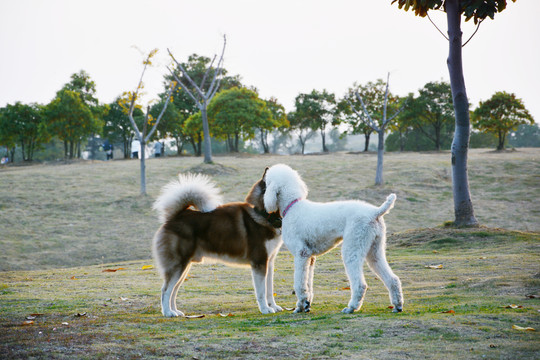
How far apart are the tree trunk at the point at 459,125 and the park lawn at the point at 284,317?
313 cm

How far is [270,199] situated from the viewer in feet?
21.4

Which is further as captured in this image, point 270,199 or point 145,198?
point 145,198

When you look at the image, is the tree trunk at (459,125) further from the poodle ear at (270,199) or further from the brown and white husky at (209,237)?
the poodle ear at (270,199)

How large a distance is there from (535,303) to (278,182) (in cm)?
347

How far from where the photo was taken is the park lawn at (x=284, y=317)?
13.7 ft

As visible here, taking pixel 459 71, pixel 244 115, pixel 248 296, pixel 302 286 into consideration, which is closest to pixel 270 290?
pixel 302 286

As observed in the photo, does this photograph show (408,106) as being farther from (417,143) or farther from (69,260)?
(69,260)

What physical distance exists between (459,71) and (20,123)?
45469 millimetres

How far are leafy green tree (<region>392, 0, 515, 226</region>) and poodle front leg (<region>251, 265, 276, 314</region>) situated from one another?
30.4 ft

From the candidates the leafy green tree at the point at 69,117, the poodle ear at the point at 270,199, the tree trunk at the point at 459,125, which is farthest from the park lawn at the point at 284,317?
the leafy green tree at the point at 69,117

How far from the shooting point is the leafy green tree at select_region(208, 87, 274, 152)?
44438 millimetres

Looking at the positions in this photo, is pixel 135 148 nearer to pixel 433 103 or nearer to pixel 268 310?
pixel 433 103

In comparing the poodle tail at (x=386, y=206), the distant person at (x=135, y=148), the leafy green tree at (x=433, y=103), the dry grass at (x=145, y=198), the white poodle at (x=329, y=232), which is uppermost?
the leafy green tree at (x=433, y=103)

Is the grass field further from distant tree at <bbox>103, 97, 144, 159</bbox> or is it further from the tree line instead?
distant tree at <bbox>103, 97, 144, 159</bbox>
